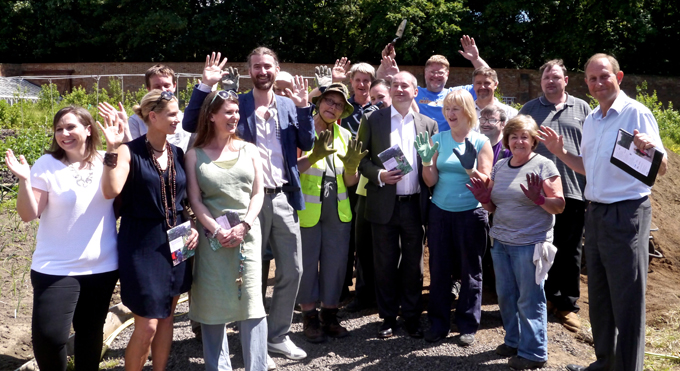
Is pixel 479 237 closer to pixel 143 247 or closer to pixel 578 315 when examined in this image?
pixel 578 315

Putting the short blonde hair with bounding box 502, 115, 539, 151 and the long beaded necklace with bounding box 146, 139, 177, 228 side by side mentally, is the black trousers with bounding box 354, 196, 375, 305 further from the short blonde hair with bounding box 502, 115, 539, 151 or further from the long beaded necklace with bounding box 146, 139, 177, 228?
the long beaded necklace with bounding box 146, 139, 177, 228

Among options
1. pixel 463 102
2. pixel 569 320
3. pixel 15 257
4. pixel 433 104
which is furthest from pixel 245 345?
pixel 15 257

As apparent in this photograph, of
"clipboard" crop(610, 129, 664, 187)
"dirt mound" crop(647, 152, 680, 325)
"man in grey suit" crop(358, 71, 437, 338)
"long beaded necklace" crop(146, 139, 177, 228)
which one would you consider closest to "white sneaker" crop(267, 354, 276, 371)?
"man in grey suit" crop(358, 71, 437, 338)

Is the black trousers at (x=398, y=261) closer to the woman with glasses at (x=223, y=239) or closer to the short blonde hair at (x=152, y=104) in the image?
the woman with glasses at (x=223, y=239)

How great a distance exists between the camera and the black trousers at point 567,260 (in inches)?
193

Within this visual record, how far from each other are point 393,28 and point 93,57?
14739 millimetres

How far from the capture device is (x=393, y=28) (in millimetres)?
23281

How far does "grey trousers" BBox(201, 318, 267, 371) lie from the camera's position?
141 inches

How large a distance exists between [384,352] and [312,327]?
23.3 inches

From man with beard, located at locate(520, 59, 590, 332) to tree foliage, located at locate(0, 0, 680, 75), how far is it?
18961 millimetres

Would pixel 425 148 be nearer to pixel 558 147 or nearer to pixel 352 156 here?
pixel 352 156

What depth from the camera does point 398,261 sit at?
185 inches

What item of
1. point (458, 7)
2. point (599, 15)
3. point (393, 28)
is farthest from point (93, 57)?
point (599, 15)

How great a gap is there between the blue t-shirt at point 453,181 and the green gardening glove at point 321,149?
33.0 inches
